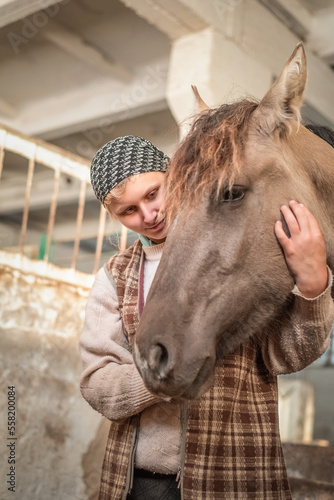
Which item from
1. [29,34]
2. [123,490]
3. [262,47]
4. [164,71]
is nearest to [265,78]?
[262,47]

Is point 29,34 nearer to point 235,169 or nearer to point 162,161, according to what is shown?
point 162,161

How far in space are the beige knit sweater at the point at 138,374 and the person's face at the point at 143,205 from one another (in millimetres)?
261

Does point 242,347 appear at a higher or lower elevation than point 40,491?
higher

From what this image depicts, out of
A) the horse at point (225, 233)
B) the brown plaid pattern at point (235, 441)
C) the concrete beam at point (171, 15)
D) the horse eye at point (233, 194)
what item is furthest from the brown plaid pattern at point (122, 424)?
the concrete beam at point (171, 15)

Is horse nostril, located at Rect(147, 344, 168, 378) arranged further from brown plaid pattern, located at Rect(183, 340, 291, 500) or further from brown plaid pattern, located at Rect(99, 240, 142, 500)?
brown plaid pattern, located at Rect(99, 240, 142, 500)

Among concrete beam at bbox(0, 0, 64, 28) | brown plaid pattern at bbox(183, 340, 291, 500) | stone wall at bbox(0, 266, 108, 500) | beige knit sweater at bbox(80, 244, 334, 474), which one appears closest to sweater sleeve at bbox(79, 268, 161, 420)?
beige knit sweater at bbox(80, 244, 334, 474)

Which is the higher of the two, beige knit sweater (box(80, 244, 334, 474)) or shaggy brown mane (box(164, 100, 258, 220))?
shaggy brown mane (box(164, 100, 258, 220))

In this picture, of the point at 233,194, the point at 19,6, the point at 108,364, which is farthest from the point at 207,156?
the point at 19,6

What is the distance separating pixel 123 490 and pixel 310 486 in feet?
5.49

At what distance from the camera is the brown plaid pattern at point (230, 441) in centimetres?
123

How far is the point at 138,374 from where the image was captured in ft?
4.18

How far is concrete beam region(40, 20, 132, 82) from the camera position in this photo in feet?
15.0

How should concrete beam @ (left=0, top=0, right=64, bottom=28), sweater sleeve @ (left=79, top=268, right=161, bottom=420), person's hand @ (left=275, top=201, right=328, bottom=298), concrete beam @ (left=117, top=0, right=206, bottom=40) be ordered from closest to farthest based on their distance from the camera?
1. person's hand @ (left=275, top=201, right=328, bottom=298)
2. sweater sleeve @ (left=79, top=268, right=161, bottom=420)
3. concrete beam @ (left=117, top=0, right=206, bottom=40)
4. concrete beam @ (left=0, top=0, right=64, bottom=28)

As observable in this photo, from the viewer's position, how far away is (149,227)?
1482mm
